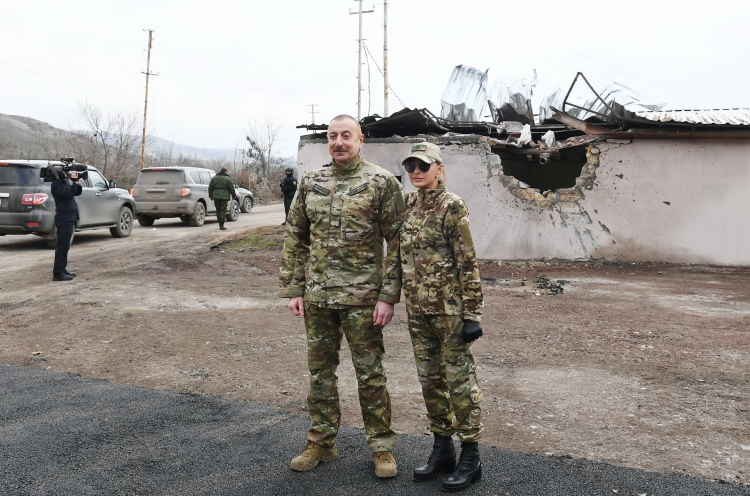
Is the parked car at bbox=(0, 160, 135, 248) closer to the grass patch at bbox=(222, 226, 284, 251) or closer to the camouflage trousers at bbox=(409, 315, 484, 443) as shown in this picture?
the grass patch at bbox=(222, 226, 284, 251)

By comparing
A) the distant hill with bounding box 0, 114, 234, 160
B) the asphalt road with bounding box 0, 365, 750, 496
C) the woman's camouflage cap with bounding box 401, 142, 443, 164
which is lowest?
the asphalt road with bounding box 0, 365, 750, 496

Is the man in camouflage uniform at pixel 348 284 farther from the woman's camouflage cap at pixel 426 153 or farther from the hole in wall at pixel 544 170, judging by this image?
the hole in wall at pixel 544 170

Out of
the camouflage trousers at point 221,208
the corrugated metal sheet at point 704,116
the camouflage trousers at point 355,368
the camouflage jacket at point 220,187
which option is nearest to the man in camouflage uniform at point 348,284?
the camouflage trousers at point 355,368

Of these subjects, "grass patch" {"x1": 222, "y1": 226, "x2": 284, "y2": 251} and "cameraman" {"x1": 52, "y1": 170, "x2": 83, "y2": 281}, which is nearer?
"cameraman" {"x1": 52, "y1": 170, "x2": 83, "y2": 281}

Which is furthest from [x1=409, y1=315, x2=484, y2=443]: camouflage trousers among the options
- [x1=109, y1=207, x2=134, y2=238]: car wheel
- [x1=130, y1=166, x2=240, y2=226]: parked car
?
[x1=130, y1=166, x2=240, y2=226]: parked car

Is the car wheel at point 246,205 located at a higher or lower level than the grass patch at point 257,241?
higher

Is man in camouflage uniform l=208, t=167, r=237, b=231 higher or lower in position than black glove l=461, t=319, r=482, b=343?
higher

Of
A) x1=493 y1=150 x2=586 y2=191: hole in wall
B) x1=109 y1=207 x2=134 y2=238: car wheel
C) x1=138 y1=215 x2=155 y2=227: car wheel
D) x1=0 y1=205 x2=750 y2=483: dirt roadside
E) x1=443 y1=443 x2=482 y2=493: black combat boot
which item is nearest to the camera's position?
x1=443 y1=443 x2=482 y2=493: black combat boot

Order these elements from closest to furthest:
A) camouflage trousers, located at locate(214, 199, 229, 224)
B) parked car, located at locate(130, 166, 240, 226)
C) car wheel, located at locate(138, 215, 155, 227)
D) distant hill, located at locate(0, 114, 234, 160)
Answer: camouflage trousers, located at locate(214, 199, 229, 224) < parked car, located at locate(130, 166, 240, 226) < car wheel, located at locate(138, 215, 155, 227) < distant hill, located at locate(0, 114, 234, 160)

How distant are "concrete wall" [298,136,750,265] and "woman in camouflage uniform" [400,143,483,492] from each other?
8.11m

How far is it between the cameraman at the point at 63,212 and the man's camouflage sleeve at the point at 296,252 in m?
6.60

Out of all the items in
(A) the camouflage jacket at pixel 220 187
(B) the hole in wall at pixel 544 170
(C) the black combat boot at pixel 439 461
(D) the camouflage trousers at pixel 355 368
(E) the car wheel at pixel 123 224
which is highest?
(B) the hole in wall at pixel 544 170

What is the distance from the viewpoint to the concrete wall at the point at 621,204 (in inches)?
416

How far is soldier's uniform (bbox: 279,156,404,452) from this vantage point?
3.15 metres
